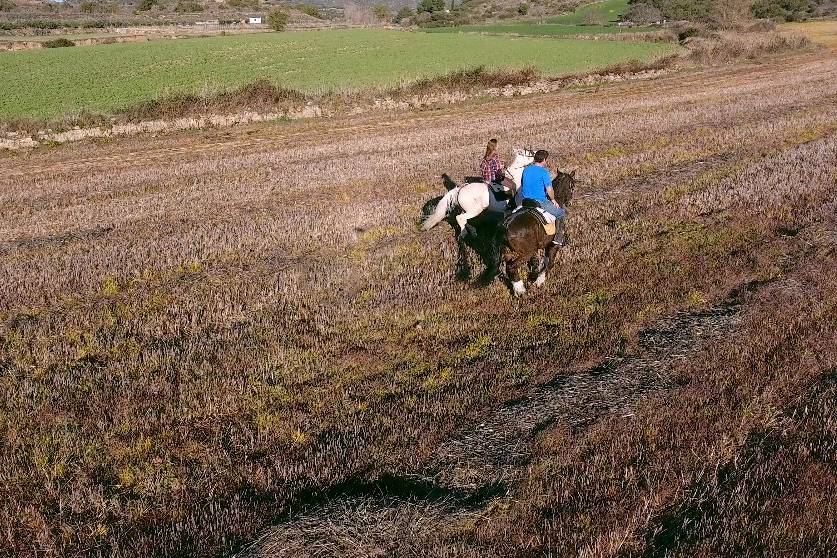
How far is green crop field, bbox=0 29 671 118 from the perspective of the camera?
102 ft

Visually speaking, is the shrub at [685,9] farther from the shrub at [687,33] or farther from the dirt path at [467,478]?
the dirt path at [467,478]

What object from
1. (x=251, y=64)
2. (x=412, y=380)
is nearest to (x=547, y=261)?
(x=412, y=380)

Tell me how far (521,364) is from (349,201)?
25.8 ft

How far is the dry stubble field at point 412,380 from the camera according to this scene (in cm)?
433

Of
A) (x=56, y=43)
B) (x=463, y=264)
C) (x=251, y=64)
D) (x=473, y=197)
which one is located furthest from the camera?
(x=56, y=43)

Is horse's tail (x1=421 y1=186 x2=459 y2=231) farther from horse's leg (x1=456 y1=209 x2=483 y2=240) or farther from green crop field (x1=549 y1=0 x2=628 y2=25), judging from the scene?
green crop field (x1=549 y1=0 x2=628 y2=25)

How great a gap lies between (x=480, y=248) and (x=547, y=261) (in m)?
1.64

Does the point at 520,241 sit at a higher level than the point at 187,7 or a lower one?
lower

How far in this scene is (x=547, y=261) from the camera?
860 centimetres

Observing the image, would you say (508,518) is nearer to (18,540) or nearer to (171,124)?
(18,540)

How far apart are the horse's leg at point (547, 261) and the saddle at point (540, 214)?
0.23 m

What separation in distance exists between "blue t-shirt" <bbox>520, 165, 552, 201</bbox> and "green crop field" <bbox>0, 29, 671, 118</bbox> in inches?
961

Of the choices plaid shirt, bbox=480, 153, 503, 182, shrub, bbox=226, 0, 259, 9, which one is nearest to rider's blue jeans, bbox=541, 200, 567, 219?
plaid shirt, bbox=480, 153, 503, 182

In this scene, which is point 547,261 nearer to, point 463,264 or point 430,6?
point 463,264
